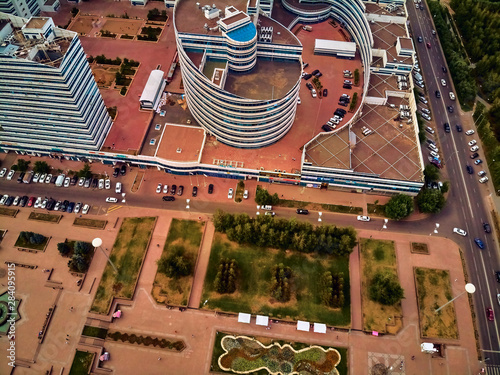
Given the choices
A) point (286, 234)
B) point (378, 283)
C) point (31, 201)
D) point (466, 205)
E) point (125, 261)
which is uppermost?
point (466, 205)

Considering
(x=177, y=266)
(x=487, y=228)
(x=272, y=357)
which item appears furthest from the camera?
(x=487, y=228)

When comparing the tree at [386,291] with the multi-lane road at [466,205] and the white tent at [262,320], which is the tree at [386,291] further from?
the white tent at [262,320]

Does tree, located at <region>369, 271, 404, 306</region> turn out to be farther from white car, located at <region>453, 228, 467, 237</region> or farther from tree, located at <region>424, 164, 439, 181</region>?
tree, located at <region>424, 164, 439, 181</region>

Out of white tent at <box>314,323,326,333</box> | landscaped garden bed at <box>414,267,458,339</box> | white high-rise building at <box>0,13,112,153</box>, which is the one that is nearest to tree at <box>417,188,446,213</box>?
landscaped garden bed at <box>414,267,458,339</box>

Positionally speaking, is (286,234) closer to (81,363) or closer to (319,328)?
(319,328)

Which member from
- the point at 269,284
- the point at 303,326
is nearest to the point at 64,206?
the point at 269,284

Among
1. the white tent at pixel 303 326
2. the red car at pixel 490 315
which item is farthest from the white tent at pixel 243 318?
the red car at pixel 490 315

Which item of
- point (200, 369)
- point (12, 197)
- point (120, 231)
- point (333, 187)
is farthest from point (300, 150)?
point (12, 197)
